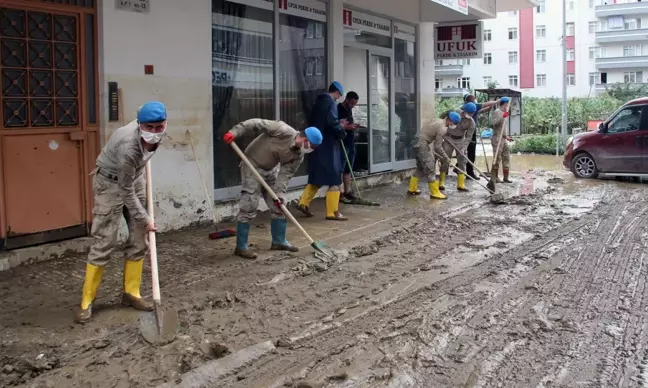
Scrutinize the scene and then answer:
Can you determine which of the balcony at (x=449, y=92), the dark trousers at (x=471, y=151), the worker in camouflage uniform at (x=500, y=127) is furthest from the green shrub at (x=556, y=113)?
the worker in camouflage uniform at (x=500, y=127)

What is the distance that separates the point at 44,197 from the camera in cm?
697

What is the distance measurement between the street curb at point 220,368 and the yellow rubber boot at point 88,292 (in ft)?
4.41

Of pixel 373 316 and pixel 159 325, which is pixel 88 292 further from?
pixel 373 316

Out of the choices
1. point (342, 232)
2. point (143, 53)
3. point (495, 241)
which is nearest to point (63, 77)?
point (143, 53)

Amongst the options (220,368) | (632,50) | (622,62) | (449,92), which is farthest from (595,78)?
(220,368)

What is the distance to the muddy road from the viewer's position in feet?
14.1

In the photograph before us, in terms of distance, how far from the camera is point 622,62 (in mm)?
51906

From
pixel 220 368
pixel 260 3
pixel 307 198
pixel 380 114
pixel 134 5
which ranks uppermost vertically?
pixel 260 3

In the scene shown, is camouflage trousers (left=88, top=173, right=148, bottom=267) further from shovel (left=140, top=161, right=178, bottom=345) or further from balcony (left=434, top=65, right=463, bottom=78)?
balcony (left=434, top=65, right=463, bottom=78)

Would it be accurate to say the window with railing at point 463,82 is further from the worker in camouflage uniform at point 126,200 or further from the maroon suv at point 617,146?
the worker in camouflage uniform at point 126,200

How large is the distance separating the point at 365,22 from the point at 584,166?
252 inches

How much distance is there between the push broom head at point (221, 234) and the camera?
26.7 feet

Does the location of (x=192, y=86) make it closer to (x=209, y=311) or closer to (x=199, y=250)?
(x=199, y=250)

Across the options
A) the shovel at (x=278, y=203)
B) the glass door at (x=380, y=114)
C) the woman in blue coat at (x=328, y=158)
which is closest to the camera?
the shovel at (x=278, y=203)
